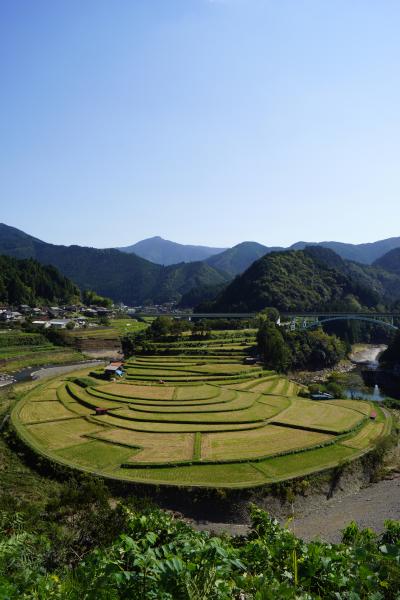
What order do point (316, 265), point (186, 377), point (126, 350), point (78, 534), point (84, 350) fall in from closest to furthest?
point (78, 534) → point (186, 377) → point (126, 350) → point (84, 350) → point (316, 265)

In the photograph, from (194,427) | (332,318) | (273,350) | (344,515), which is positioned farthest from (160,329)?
(344,515)

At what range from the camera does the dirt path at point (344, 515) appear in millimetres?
20703

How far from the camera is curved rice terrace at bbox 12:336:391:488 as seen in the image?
2581 cm

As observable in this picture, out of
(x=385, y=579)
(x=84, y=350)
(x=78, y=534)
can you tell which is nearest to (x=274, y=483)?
(x=78, y=534)

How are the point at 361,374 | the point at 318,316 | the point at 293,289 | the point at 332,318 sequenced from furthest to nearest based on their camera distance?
the point at 293,289
the point at 318,316
the point at 332,318
the point at 361,374

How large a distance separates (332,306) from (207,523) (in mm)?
91459

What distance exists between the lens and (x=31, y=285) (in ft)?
366

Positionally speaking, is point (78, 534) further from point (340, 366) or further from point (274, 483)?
point (340, 366)

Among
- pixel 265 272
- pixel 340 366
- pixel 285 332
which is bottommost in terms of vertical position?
pixel 340 366

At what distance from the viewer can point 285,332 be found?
68812 millimetres

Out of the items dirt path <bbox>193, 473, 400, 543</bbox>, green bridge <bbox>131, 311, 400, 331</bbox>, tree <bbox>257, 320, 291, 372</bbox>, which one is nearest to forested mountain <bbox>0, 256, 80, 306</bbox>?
green bridge <bbox>131, 311, 400, 331</bbox>

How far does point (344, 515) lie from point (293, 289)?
3654 inches

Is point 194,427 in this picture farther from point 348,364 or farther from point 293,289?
point 293,289

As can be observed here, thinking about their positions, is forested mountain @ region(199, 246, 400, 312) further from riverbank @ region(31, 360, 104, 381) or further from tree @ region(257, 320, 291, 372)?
riverbank @ region(31, 360, 104, 381)
